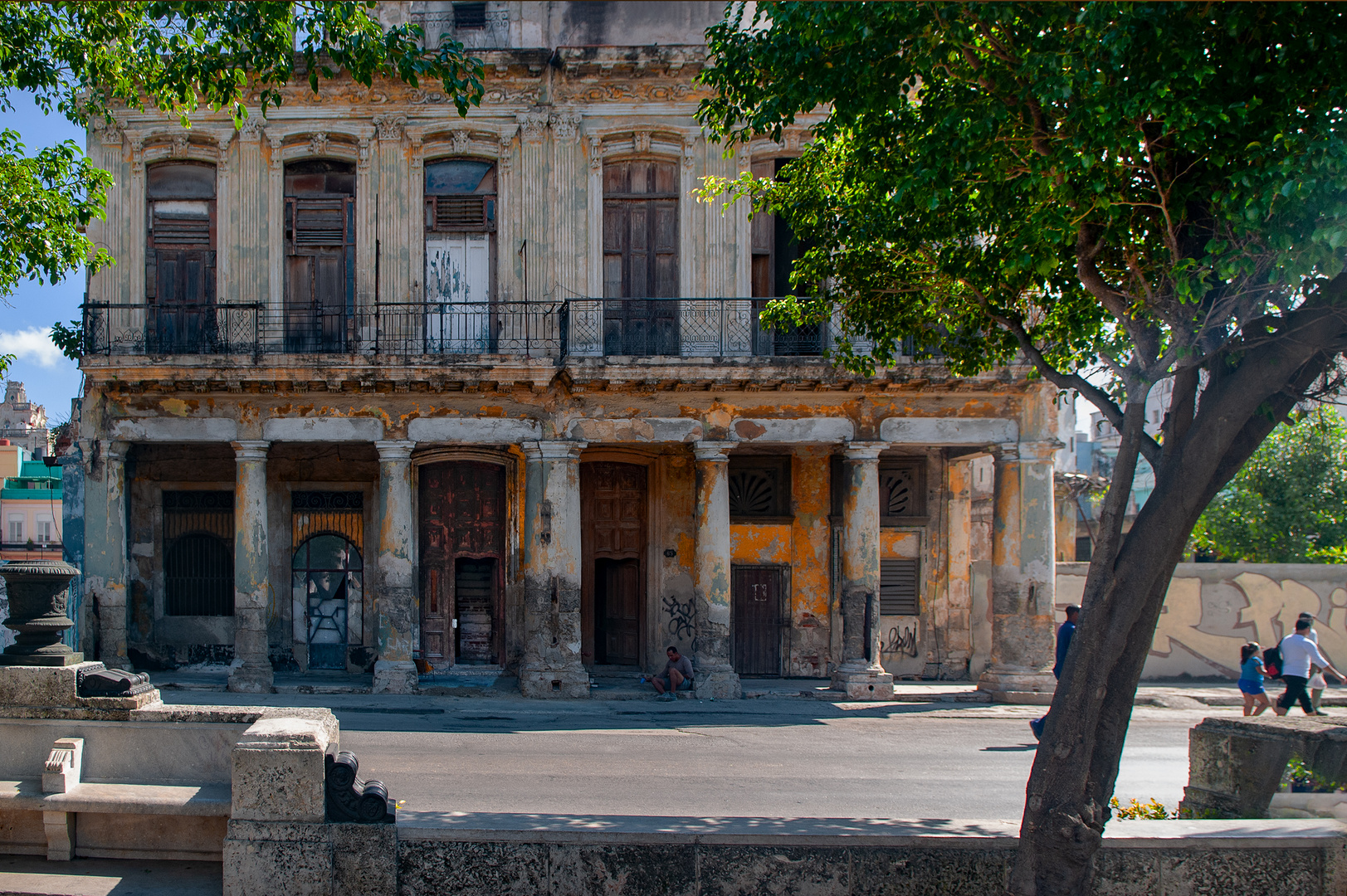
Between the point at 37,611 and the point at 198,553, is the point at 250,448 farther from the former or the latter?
the point at 37,611

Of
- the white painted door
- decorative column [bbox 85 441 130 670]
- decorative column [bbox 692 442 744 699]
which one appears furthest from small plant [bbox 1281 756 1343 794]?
decorative column [bbox 85 441 130 670]

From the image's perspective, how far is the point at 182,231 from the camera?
51.2 ft

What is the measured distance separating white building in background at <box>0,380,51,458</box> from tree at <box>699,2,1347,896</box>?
36.2 m

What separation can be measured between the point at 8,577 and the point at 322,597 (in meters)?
11.5

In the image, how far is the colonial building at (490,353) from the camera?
14.9 m

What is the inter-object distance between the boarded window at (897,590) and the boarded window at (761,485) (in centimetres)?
205

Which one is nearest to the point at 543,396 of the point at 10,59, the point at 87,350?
the point at 87,350

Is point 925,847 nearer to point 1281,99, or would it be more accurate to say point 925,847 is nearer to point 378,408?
point 1281,99

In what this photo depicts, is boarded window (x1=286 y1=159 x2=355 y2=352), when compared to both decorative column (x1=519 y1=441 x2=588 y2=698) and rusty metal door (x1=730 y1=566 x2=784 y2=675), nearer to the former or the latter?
decorative column (x1=519 y1=441 x2=588 y2=698)

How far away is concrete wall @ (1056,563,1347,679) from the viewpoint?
17375 mm

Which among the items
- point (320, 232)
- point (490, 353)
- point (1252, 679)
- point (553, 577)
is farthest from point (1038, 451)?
point (320, 232)

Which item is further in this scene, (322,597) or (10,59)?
(322,597)

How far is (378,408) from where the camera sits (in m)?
15.0

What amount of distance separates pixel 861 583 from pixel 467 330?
711 cm
